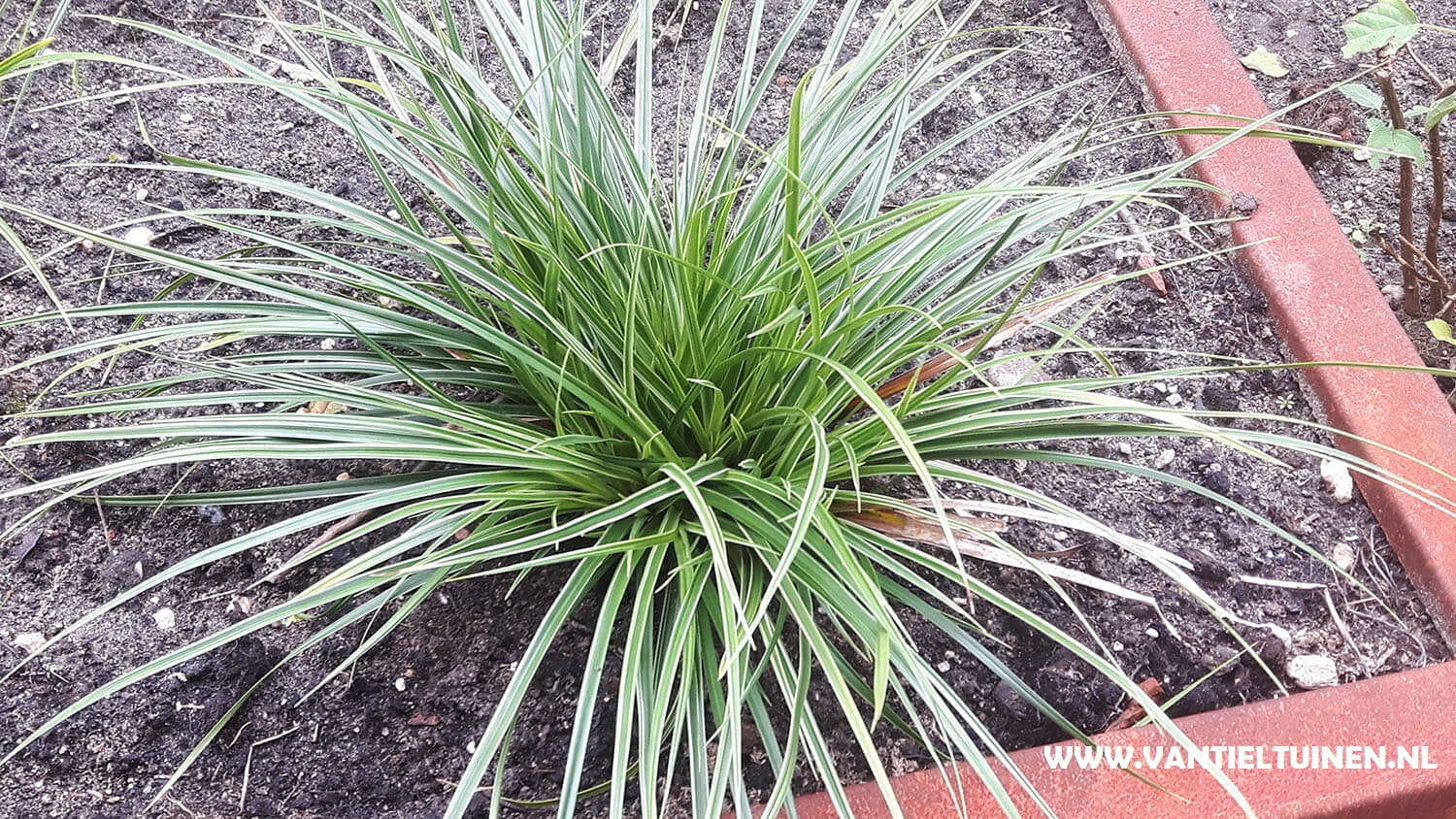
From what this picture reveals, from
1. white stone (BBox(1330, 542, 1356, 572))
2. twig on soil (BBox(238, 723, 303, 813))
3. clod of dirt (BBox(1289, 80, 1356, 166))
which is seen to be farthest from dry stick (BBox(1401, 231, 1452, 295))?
twig on soil (BBox(238, 723, 303, 813))

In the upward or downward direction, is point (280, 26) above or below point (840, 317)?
above

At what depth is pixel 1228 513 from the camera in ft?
3.97

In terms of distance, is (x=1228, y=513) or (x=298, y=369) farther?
(x=1228, y=513)

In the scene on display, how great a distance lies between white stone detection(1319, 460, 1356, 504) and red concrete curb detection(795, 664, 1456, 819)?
265 millimetres

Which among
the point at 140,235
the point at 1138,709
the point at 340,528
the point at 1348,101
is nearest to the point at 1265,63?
the point at 1348,101

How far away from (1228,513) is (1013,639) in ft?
1.15

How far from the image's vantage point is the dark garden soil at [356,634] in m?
0.98

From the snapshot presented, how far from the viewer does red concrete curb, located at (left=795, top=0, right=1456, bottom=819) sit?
3.14ft

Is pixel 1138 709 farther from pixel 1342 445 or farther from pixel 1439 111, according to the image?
pixel 1439 111

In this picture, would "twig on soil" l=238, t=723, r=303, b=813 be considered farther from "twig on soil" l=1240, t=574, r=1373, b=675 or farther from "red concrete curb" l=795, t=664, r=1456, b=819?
"twig on soil" l=1240, t=574, r=1373, b=675

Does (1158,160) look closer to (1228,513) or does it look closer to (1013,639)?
(1228,513)

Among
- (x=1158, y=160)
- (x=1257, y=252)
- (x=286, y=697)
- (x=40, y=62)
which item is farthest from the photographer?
(x=1158, y=160)

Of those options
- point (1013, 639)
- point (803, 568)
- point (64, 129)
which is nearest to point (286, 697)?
point (803, 568)

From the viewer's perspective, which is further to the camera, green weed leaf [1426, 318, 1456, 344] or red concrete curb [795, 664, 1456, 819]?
green weed leaf [1426, 318, 1456, 344]
